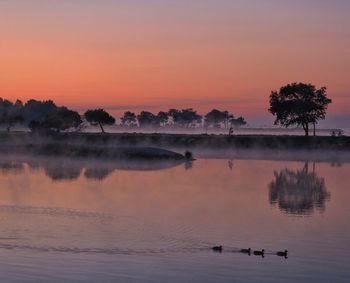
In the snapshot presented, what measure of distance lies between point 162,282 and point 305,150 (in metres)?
105

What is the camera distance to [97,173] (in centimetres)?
6756

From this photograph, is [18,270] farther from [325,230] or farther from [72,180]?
[72,180]

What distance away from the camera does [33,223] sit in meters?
32.3

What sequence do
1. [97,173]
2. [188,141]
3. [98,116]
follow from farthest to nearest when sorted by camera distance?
[98,116] < [188,141] < [97,173]

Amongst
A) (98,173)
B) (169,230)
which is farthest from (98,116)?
(169,230)

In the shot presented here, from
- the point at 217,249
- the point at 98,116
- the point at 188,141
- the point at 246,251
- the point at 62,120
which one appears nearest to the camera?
the point at 246,251

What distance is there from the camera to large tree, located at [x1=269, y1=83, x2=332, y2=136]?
138m

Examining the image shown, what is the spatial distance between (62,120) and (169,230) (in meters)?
142

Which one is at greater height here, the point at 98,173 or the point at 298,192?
the point at 98,173

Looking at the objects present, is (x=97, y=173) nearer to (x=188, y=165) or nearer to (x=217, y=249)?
(x=188, y=165)

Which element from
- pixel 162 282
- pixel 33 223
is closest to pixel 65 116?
pixel 33 223

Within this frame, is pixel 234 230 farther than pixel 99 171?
No

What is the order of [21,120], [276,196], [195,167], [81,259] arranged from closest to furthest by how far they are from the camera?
[81,259]
[276,196]
[195,167]
[21,120]

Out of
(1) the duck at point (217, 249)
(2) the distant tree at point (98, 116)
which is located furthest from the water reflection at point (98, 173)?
(2) the distant tree at point (98, 116)
